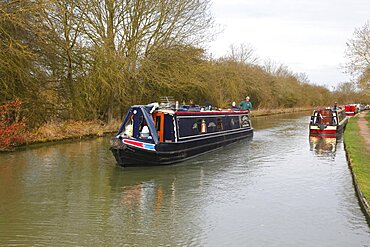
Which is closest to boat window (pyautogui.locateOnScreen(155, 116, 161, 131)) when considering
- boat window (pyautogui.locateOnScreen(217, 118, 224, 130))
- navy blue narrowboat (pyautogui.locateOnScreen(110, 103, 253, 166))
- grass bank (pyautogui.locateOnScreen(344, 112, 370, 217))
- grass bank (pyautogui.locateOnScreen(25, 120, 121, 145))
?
navy blue narrowboat (pyautogui.locateOnScreen(110, 103, 253, 166))

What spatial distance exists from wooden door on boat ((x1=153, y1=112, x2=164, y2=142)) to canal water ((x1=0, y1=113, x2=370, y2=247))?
1.07 m

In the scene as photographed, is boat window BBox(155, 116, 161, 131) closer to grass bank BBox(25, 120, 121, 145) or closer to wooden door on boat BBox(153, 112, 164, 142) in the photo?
wooden door on boat BBox(153, 112, 164, 142)

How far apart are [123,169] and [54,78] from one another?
724 cm

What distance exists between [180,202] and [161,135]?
435 cm

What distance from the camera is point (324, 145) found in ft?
57.0

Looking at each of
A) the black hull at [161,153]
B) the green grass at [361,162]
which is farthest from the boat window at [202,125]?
the green grass at [361,162]

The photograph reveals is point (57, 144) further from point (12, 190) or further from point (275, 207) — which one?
point (275, 207)

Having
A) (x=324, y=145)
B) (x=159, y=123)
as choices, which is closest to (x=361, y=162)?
(x=159, y=123)

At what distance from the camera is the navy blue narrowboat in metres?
11.3

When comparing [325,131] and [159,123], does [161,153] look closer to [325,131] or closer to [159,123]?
[159,123]

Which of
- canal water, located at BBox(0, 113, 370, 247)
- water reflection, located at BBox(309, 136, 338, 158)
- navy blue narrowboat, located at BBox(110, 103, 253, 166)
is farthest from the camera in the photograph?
water reflection, located at BBox(309, 136, 338, 158)

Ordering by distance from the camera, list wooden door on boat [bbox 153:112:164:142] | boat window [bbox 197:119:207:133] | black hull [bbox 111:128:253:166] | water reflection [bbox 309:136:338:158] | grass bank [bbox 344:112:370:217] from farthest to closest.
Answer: water reflection [bbox 309:136:338:158]
boat window [bbox 197:119:207:133]
wooden door on boat [bbox 153:112:164:142]
black hull [bbox 111:128:253:166]
grass bank [bbox 344:112:370:217]

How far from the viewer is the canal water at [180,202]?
248 inches

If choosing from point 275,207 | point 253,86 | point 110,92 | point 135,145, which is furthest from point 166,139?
point 253,86
